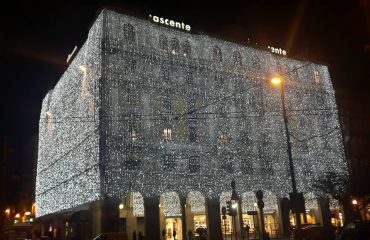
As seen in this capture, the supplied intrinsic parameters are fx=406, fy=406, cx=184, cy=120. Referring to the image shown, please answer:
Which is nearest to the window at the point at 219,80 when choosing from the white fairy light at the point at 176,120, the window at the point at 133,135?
the white fairy light at the point at 176,120

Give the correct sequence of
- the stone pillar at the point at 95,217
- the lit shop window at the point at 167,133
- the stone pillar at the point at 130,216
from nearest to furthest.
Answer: the stone pillar at the point at 95,217 < the stone pillar at the point at 130,216 < the lit shop window at the point at 167,133

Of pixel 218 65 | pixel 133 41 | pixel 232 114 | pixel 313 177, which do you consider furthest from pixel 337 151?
pixel 133 41

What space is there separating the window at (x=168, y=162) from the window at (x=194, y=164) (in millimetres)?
1937

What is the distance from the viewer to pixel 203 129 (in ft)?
135

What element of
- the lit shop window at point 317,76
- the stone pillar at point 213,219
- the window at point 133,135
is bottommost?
the stone pillar at point 213,219

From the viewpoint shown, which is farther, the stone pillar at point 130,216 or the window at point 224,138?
the window at point 224,138

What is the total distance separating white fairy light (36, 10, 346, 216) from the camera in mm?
36688

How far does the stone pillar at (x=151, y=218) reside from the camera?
117 feet

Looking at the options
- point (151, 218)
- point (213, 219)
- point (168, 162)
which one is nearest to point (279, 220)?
point (213, 219)

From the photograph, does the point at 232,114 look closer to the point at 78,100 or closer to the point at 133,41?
the point at 133,41

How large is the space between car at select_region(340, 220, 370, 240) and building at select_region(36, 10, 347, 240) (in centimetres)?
1688

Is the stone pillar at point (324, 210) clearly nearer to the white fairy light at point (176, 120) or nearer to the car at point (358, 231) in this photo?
the white fairy light at point (176, 120)

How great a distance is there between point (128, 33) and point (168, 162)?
13.2 meters

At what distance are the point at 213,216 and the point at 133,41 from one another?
61.5 ft
